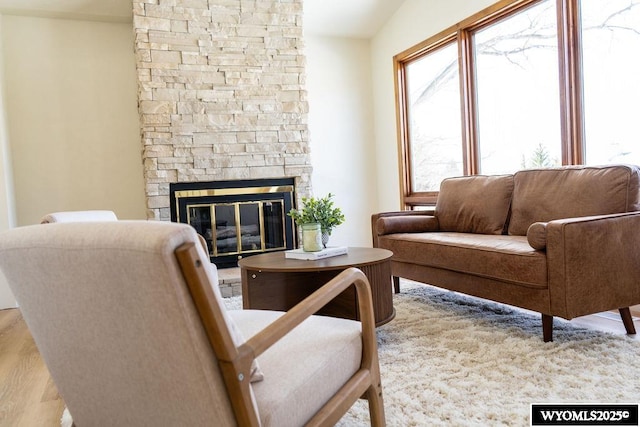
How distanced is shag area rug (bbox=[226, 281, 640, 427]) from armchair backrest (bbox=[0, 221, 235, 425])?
852mm

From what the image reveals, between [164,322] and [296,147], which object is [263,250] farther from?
[164,322]

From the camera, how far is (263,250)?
14.3 ft

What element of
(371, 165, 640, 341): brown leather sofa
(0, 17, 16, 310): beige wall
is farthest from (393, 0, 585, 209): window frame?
(0, 17, 16, 310): beige wall

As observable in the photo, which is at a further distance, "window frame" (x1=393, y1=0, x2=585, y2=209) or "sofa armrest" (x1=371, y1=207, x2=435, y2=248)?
"sofa armrest" (x1=371, y1=207, x2=435, y2=248)

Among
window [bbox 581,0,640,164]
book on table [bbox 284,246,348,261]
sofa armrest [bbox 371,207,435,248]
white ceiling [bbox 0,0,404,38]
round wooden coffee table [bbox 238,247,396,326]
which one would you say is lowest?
round wooden coffee table [bbox 238,247,396,326]

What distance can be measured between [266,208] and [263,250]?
400mm

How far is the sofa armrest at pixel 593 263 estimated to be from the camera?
2.05 meters

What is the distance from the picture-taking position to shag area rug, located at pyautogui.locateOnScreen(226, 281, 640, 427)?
1.59 metres

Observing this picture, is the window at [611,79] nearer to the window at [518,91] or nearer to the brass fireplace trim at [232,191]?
the window at [518,91]

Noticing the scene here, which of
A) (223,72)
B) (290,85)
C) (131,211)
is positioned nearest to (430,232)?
(290,85)

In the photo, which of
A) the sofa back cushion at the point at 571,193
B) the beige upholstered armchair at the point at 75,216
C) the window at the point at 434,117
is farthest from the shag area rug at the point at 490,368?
the window at the point at 434,117

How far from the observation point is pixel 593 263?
209cm

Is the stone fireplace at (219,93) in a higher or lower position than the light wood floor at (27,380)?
higher

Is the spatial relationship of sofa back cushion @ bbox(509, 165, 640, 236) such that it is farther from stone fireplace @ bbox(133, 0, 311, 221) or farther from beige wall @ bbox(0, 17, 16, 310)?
beige wall @ bbox(0, 17, 16, 310)
